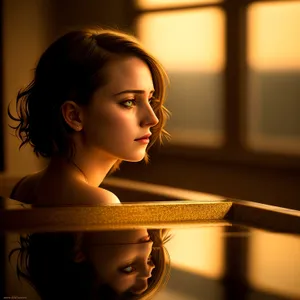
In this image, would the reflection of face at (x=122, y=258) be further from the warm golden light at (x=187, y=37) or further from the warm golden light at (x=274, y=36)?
the warm golden light at (x=187, y=37)

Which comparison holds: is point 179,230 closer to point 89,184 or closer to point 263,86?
point 89,184

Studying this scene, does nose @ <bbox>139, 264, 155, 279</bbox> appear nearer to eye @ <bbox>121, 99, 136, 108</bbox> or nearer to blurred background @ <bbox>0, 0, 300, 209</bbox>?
eye @ <bbox>121, 99, 136, 108</bbox>

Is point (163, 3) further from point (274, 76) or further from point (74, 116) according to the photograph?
point (74, 116)

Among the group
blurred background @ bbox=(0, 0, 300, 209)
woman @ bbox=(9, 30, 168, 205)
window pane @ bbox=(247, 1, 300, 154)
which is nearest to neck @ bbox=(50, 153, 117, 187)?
woman @ bbox=(9, 30, 168, 205)

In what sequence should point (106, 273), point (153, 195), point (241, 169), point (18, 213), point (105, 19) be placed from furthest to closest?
point (105, 19) < point (241, 169) < point (153, 195) < point (18, 213) < point (106, 273)

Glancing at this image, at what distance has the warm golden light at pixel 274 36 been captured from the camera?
310cm

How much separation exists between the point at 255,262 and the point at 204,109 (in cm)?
292

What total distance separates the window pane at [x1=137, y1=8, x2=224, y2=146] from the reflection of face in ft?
8.96

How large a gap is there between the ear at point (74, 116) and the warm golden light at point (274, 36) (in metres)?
2.44

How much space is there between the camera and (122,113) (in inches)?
27.5

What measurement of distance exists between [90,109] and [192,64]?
2.89 metres

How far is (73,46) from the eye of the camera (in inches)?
29.4

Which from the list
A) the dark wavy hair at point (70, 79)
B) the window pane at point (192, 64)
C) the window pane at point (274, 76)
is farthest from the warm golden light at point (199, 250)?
the window pane at point (192, 64)

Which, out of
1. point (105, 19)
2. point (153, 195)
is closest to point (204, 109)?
point (105, 19)
